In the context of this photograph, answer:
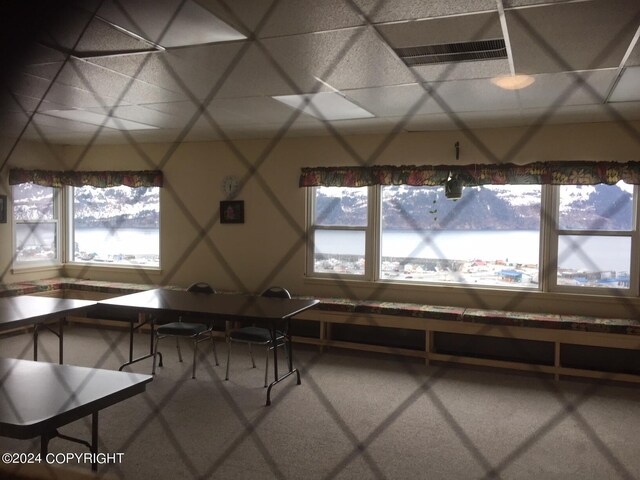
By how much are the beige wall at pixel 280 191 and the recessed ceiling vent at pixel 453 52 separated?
1.70 meters

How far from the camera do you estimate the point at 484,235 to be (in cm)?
443

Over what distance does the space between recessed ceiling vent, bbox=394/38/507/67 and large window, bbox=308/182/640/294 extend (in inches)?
73.1

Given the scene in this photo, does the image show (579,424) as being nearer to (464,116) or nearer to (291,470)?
(291,470)

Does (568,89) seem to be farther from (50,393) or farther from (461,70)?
(50,393)

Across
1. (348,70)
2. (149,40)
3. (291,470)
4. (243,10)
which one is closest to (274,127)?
(348,70)

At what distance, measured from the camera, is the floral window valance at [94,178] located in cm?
536

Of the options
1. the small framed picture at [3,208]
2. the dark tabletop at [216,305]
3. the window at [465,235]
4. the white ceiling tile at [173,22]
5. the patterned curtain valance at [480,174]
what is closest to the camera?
the white ceiling tile at [173,22]

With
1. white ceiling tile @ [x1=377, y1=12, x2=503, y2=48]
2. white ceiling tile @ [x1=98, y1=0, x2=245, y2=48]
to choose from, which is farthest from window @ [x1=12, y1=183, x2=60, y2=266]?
white ceiling tile @ [x1=377, y1=12, x2=503, y2=48]

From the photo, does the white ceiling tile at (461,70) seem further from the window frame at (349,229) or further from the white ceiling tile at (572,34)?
the window frame at (349,229)

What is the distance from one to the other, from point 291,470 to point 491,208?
9.31ft

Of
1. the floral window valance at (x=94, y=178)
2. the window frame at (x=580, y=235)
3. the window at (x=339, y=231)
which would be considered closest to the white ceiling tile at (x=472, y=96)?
the window frame at (x=580, y=235)

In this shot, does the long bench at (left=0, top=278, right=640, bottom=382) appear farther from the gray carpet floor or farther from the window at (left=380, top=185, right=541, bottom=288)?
the window at (left=380, top=185, right=541, bottom=288)

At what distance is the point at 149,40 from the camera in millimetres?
2225

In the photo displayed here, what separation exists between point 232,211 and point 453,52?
3.33 m
